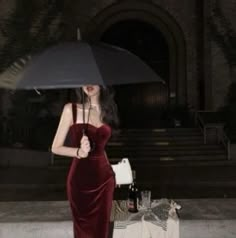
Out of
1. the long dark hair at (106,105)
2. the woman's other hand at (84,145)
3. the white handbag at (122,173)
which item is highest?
the long dark hair at (106,105)

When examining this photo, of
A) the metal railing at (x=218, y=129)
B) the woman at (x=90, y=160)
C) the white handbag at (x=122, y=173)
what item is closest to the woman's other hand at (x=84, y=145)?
the woman at (x=90, y=160)

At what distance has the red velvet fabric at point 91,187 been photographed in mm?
3566

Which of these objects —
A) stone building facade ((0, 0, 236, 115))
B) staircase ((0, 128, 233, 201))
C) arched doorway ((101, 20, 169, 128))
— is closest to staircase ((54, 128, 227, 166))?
staircase ((0, 128, 233, 201))

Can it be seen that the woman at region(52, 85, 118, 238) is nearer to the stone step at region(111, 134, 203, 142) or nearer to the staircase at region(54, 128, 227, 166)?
the staircase at region(54, 128, 227, 166)

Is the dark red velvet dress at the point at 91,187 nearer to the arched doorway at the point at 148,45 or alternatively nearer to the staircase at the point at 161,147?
the staircase at the point at 161,147

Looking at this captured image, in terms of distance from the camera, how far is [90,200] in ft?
11.9

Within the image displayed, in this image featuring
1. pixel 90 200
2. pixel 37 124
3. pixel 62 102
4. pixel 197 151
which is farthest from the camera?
pixel 62 102

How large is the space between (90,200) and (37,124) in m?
11.3

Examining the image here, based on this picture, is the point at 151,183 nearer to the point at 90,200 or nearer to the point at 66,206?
the point at 66,206

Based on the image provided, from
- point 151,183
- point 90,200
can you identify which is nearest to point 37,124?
point 151,183

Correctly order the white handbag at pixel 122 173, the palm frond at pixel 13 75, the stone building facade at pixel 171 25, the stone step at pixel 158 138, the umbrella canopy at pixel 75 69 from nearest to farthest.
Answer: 1. the umbrella canopy at pixel 75 69
2. the palm frond at pixel 13 75
3. the white handbag at pixel 122 173
4. the stone step at pixel 158 138
5. the stone building facade at pixel 171 25

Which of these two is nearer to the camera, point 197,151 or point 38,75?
point 38,75

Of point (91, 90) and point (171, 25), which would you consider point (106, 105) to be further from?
point (171, 25)

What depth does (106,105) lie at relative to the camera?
3695 mm
